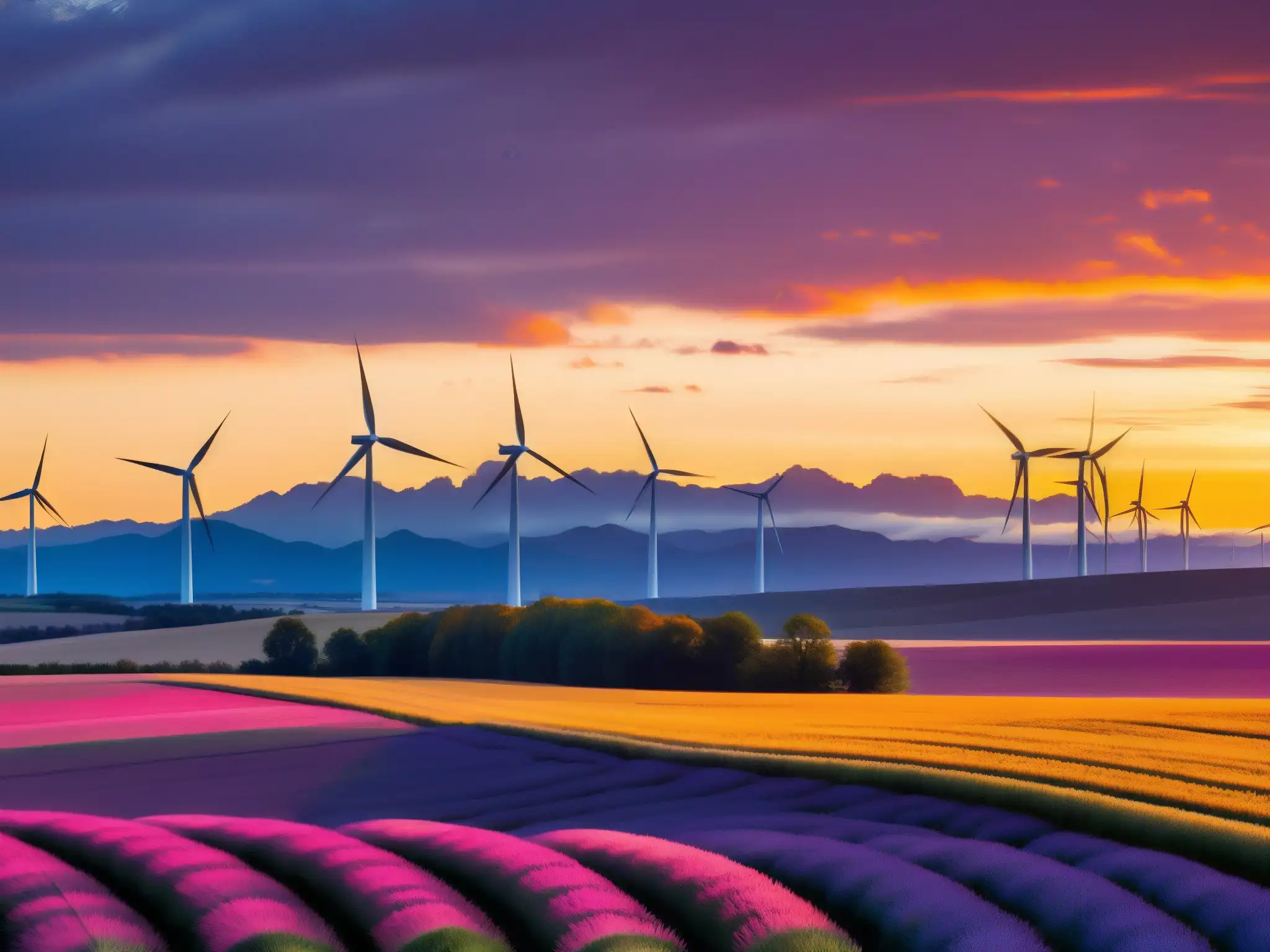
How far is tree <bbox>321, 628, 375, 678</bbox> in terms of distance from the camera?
262ft

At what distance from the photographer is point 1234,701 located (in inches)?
1726

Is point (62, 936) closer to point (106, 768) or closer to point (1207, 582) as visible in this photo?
point (106, 768)

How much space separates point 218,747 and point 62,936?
1809 centimetres

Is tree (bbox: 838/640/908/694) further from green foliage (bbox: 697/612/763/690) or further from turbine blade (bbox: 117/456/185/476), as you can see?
turbine blade (bbox: 117/456/185/476)

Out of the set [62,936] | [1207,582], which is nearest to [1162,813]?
[62,936]

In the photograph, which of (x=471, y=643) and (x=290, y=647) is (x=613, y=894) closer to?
(x=471, y=643)

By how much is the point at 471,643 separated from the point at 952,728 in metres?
45.3

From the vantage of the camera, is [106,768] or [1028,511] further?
[1028,511]

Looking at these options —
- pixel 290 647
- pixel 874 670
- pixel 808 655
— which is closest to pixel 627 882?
pixel 808 655

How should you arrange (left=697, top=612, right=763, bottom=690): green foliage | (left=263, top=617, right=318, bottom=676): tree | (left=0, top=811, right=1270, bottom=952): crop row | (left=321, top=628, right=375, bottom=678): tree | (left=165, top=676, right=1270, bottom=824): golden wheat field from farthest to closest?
(left=263, top=617, right=318, bottom=676): tree, (left=321, top=628, right=375, bottom=678): tree, (left=697, top=612, right=763, bottom=690): green foliage, (left=165, top=676, right=1270, bottom=824): golden wheat field, (left=0, top=811, right=1270, bottom=952): crop row

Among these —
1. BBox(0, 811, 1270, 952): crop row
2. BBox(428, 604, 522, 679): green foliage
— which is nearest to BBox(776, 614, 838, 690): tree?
BBox(428, 604, 522, 679): green foliage

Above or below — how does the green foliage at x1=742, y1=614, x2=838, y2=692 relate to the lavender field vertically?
below

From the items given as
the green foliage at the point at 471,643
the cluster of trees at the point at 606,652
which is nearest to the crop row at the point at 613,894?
the cluster of trees at the point at 606,652

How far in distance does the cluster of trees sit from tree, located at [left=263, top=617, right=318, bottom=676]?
0.35 meters
